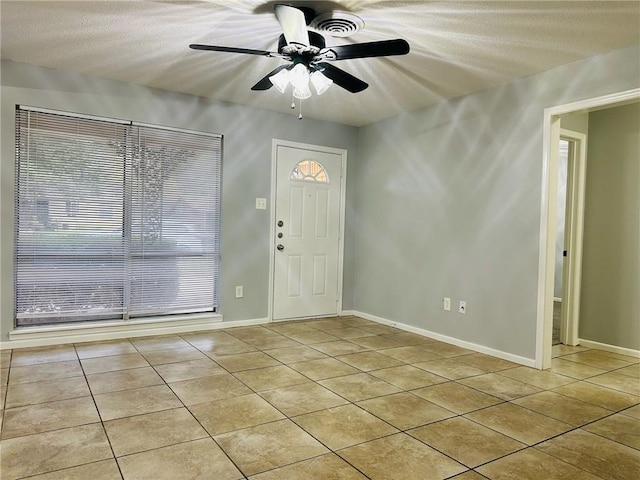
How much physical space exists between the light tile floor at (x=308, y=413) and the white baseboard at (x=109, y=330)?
0.13m

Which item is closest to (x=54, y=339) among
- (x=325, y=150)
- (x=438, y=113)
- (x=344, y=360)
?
(x=344, y=360)

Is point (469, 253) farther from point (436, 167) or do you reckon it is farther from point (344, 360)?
point (344, 360)

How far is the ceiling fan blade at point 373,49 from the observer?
2.35 m

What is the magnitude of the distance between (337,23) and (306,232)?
282 centimetres

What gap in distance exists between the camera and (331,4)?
2.48 metres

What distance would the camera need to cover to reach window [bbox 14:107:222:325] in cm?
373

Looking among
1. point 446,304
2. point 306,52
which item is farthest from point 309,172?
point 306,52

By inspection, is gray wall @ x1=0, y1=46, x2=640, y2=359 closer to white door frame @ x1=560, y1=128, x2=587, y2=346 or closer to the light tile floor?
the light tile floor

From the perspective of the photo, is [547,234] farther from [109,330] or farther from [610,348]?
[109,330]

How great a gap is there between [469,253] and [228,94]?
2795 mm

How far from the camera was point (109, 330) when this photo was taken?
4.05m

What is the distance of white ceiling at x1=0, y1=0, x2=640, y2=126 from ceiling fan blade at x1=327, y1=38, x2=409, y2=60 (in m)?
0.24

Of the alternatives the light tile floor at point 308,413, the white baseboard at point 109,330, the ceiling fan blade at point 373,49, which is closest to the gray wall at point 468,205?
the light tile floor at point 308,413

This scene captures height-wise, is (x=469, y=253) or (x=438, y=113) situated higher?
(x=438, y=113)
